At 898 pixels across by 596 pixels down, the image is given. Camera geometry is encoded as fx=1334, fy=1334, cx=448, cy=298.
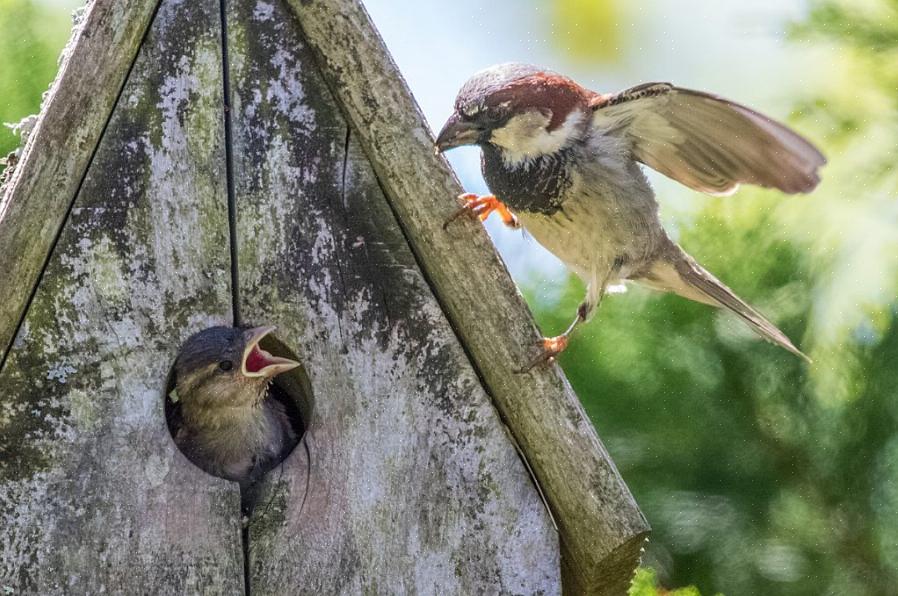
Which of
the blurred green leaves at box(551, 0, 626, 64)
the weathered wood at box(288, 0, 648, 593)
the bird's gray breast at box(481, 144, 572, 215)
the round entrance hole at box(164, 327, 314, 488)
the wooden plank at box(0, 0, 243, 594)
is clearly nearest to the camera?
the wooden plank at box(0, 0, 243, 594)

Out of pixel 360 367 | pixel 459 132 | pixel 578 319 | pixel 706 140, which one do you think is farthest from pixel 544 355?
pixel 706 140

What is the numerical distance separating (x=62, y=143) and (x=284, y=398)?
1.19 m

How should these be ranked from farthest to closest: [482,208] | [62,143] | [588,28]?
[588,28] → [482,208] → [62,143]

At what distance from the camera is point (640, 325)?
3783 mm

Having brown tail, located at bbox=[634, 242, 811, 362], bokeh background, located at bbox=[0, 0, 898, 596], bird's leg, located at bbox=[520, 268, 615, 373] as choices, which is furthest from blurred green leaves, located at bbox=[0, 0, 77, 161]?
brown tail, located at bbox=[634, 242, 811, 362]

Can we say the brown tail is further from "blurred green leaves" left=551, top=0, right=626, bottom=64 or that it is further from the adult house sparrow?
"blurred green leaves" left=551, top=0, right=626, bottom=64

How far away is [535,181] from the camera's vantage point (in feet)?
12.2

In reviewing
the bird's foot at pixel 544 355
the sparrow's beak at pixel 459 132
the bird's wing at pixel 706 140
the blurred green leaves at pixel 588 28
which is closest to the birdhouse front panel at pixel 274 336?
the bird's foot at pixel 544 355

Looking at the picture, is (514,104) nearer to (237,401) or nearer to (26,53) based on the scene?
(237,401)

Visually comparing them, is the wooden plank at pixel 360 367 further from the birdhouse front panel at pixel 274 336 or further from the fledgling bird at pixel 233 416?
the fledgling bird at pixel 233 416

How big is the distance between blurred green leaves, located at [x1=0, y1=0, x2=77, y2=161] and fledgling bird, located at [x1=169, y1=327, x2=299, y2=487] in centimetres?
99

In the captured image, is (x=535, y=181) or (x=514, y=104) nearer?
(x=514, y=104)

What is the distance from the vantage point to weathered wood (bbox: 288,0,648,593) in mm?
2770

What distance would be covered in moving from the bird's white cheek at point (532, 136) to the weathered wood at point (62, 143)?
1.16 meters
